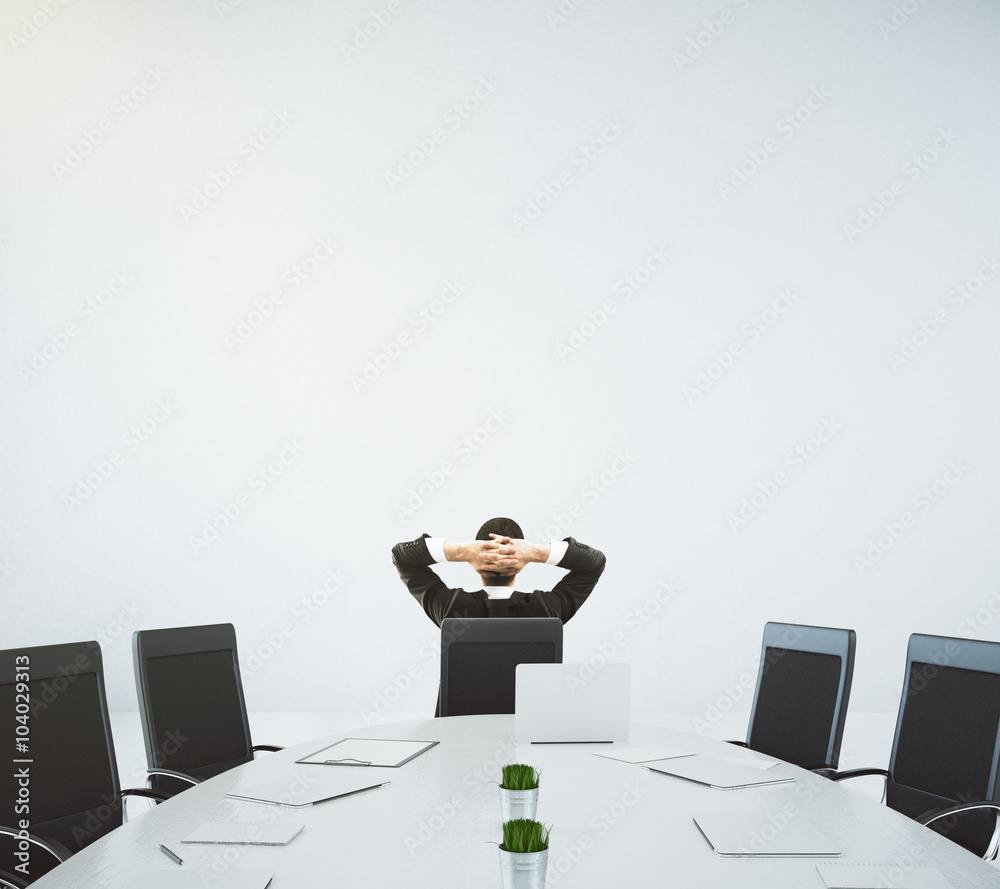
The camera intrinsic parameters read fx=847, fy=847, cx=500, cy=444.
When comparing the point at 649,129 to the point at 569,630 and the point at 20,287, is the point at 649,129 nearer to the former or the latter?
the point at 569,630

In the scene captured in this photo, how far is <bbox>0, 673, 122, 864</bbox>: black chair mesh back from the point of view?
191 cm

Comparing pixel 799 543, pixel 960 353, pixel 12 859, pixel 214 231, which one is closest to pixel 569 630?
pixel 799 543

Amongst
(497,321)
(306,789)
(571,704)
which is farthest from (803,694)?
(497,321)

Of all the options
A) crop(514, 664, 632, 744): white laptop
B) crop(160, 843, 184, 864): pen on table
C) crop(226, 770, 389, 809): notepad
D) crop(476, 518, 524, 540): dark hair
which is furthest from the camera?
crop(476, 518, 524, 540): dark hair

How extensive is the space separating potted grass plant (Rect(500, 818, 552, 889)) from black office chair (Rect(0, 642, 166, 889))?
1.24 metres

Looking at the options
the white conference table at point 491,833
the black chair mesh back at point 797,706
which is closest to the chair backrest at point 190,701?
the white conference table at point 491,833

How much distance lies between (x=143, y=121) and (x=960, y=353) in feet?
20.5

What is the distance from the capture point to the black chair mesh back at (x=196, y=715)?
249cm

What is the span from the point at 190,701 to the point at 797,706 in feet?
6.34

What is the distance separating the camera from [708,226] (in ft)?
20.6

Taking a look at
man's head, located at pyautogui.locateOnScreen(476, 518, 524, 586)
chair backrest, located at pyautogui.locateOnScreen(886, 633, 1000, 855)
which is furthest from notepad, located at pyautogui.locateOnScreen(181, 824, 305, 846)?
man's head, located at pyautogui.locateOnScreen(476, 518, 524, 586)

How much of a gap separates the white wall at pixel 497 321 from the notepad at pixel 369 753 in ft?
12.3

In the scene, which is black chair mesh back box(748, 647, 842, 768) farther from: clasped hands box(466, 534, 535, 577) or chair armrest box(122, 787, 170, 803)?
chair armrest box(122, 787, 170, 803)

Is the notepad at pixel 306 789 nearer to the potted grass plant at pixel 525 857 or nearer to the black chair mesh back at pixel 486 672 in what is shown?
the potted grass plant at pixel 525 857
